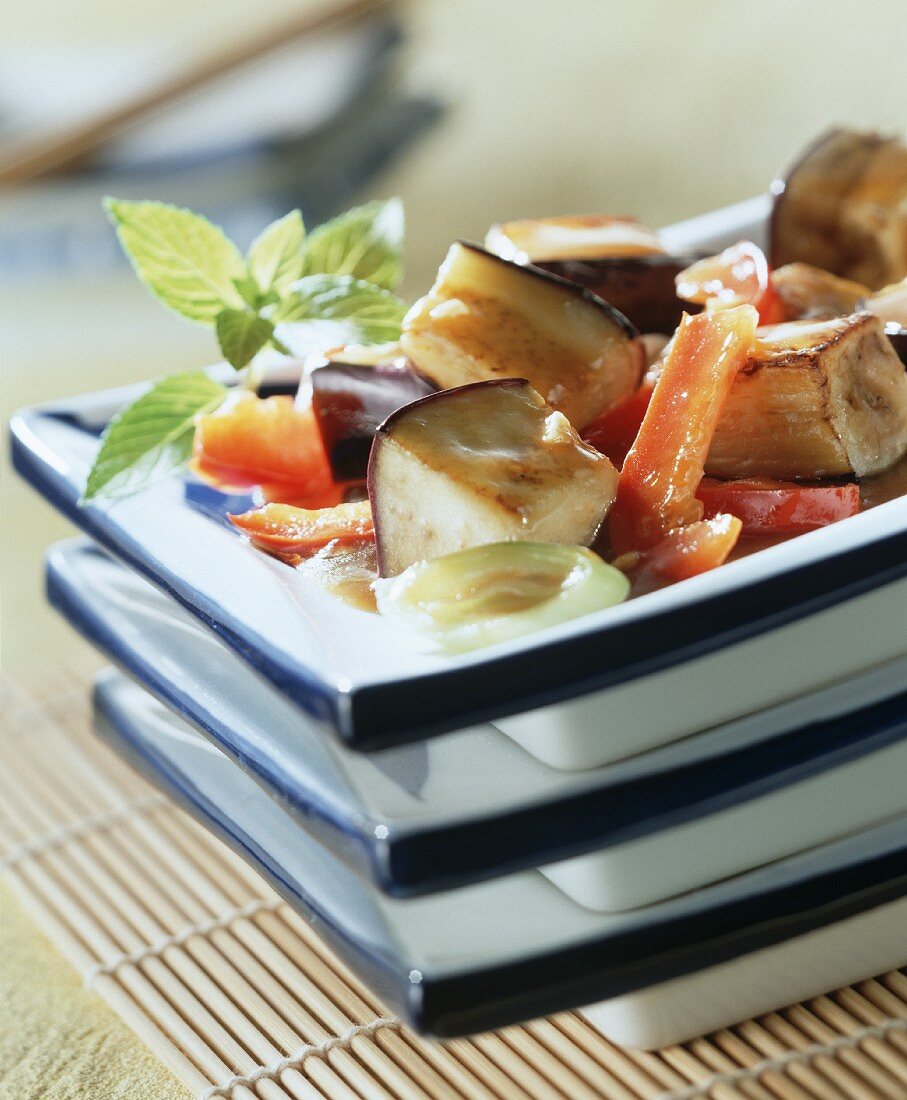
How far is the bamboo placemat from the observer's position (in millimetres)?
1219

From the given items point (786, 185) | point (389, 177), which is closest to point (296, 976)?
point (786, 185)

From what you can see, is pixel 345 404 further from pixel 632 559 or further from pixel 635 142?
pixel 635 142

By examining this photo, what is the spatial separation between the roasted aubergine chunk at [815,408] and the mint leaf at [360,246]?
21.2 inches

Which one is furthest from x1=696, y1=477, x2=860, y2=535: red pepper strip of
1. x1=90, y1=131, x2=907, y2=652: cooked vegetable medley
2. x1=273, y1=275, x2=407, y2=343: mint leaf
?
x1=273, y1=275, x2=407, y2=343: mint leaf

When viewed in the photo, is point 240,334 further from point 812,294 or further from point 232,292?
point 812,294

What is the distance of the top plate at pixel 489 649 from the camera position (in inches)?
38.0

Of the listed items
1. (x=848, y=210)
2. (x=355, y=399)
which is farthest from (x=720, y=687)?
(x=848, y=210)

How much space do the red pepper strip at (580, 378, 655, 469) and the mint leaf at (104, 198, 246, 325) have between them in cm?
45

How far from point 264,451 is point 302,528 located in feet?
0.61

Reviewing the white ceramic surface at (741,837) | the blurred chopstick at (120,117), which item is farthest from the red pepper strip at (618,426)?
the blurred chopstick at (120,117)

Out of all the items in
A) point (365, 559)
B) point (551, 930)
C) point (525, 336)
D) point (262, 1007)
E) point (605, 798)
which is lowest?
point (262, 1007)

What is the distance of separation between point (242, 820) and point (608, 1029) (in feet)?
1.26

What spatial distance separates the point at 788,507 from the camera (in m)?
1.21

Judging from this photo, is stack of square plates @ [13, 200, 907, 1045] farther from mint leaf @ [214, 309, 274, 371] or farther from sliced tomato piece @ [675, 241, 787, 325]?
sliced tomato piece @ [675, 241, 787, 325]
